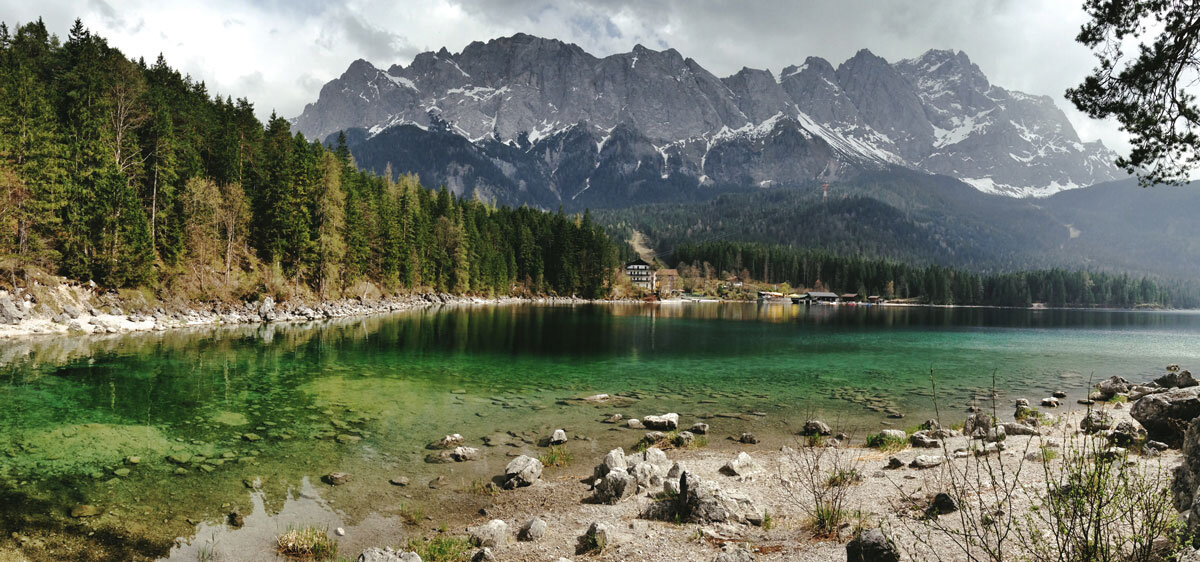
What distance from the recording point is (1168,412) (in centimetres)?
1526

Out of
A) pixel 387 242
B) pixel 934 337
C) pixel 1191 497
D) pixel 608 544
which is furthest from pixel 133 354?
pixel 934 337

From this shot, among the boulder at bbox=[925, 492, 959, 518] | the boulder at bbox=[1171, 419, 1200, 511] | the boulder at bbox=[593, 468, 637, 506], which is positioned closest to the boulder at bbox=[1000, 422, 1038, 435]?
the boulder at bbox=[1171, 419, 1200, 511]

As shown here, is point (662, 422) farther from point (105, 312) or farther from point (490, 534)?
point (105, 312)

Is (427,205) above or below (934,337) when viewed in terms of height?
above

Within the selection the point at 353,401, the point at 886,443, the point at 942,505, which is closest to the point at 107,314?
the point at 353,401

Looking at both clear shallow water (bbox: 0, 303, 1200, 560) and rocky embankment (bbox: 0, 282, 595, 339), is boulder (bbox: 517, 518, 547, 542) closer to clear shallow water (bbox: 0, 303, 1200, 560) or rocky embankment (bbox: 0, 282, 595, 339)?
clear shallow water (bbox: 0, 303, 1200, 560)

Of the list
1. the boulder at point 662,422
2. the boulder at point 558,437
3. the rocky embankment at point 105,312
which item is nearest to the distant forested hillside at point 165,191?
the rocky embankment at point 105,312

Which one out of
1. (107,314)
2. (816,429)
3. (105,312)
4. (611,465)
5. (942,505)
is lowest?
(816,429)

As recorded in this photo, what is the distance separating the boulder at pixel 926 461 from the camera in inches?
610

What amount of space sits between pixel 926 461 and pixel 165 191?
232 feet

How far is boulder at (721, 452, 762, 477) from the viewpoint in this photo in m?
15.8

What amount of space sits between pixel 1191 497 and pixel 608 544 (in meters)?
10.0

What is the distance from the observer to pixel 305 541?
11.1m

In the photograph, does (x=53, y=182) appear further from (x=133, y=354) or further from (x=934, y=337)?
(x=934, y=337)
